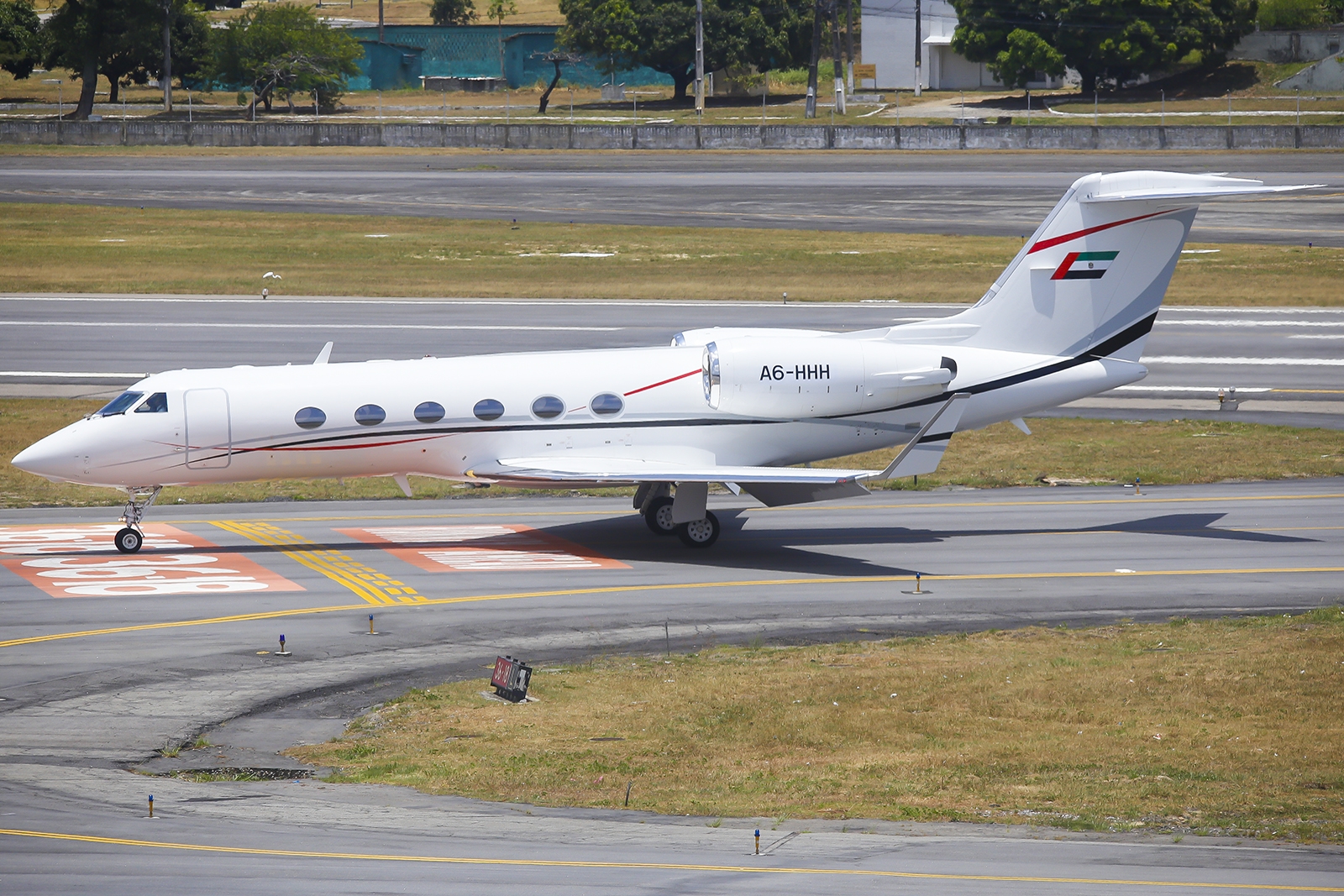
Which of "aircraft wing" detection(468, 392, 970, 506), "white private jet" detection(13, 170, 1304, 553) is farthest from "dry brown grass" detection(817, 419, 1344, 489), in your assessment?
"aircraft wing" detection(468, 392, 970, 506)

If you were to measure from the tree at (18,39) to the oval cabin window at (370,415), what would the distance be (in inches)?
4524

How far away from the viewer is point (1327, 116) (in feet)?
319

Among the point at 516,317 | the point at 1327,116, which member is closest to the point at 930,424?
the point at 516,317

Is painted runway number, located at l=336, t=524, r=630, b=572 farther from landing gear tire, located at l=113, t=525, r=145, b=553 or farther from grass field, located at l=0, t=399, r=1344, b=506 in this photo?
landing gear tire, located at l=113, t=525, r=145, b=553

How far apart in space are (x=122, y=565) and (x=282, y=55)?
371 feet

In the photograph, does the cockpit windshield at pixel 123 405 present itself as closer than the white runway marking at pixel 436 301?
Yes

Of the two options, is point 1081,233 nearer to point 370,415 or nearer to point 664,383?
point 664,383

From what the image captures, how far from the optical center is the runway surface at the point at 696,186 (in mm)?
71000

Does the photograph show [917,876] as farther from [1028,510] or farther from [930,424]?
[1028,510]

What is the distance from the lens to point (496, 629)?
22.1m

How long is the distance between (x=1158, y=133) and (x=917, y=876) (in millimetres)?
82975

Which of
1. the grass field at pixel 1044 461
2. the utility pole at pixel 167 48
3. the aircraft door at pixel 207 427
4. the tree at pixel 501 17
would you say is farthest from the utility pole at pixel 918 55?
the aircraft door at pixel 207 427

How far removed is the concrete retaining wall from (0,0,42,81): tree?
65.2 ft

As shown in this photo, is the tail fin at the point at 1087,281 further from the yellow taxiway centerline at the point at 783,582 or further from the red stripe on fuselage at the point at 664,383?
the red stripe on fuselage at the point at 664,383
